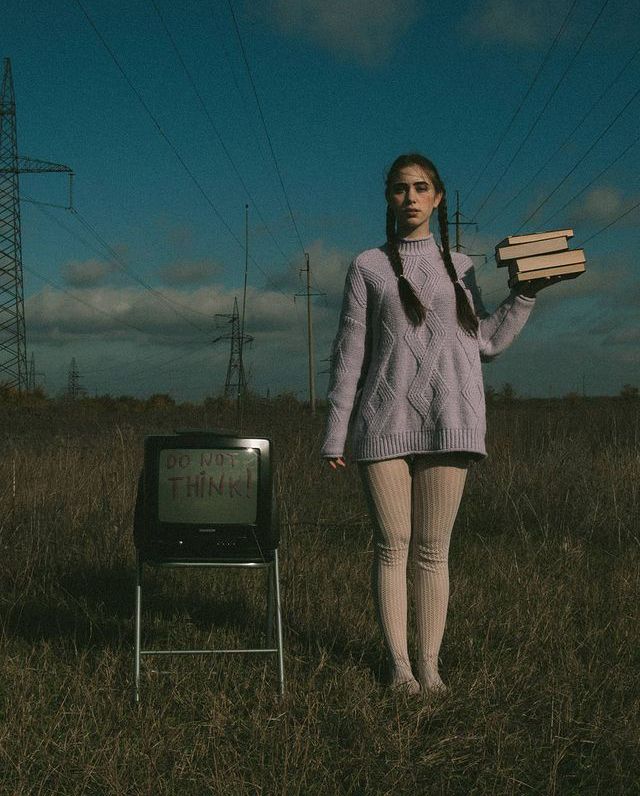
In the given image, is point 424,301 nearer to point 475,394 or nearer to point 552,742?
point 475,394

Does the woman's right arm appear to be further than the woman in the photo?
Yes

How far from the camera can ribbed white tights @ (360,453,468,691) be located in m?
3.43

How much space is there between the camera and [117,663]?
12.7 feet

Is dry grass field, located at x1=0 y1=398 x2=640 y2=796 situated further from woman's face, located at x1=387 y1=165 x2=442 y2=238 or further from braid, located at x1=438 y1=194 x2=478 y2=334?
woman's face, located at x1=387 y1=165 x2=442 y2=238

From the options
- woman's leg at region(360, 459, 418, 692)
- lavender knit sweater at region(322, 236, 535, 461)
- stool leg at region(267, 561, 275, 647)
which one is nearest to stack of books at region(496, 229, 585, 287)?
lavender knit sweater at region(322, 236, 535, 461)

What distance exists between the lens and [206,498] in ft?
12.0

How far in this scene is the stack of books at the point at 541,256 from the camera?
3.39m

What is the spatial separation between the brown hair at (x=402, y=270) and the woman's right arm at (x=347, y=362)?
0.54ft

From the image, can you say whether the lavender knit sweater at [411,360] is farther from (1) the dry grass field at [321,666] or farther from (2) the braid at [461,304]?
(1) the dry grass field at [321,666]

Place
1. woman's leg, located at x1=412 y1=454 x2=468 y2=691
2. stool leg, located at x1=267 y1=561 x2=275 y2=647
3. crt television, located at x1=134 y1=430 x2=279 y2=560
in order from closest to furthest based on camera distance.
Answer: woman's leg, located at x1=412 y1=454 x2=468 y2=691 → crt television, located at x1=134 y1=430 x2=279 y2=560 → stool leg, located at x1=267 y1=561 x2=275 y2=647

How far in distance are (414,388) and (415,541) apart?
653mm

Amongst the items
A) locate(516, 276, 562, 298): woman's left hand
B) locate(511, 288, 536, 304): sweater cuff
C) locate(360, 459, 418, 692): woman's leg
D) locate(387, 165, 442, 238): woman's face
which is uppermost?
locate(387, 165, 442, 238): woman's face

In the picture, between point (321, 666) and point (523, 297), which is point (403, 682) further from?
point (523, 297)

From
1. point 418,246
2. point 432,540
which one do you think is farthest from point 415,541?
point 418,246
